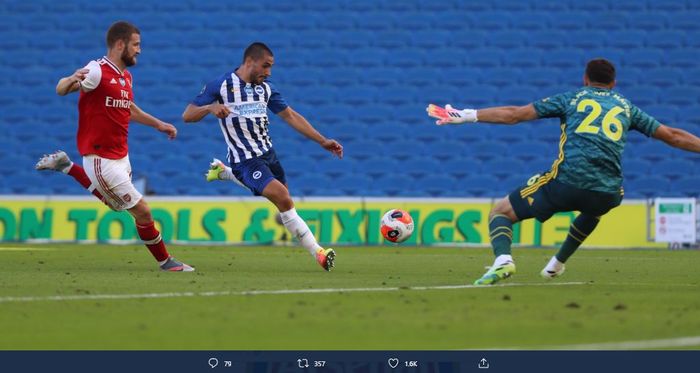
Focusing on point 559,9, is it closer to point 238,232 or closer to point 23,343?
point 238,232

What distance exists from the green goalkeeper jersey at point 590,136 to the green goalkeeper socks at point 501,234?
539mm

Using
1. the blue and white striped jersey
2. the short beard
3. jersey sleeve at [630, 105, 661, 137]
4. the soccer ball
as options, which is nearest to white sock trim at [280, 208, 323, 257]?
the blue and white striped jersey

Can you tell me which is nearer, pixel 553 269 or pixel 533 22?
pixel 553 269

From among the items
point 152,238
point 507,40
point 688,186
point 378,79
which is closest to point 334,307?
point 152,238

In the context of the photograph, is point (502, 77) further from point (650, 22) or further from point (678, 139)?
point (678, 139)

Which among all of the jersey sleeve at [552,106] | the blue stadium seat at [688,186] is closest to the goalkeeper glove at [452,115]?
the jersey sleeve at [552,106]

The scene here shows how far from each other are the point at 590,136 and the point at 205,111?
3722 millimetres

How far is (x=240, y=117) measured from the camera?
11.7 meters

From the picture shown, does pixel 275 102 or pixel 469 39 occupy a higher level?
pixel 469 39

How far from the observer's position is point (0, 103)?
2347 cm

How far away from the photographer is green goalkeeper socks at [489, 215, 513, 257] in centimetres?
945

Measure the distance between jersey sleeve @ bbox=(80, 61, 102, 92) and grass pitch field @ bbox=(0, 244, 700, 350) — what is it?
171 cm
